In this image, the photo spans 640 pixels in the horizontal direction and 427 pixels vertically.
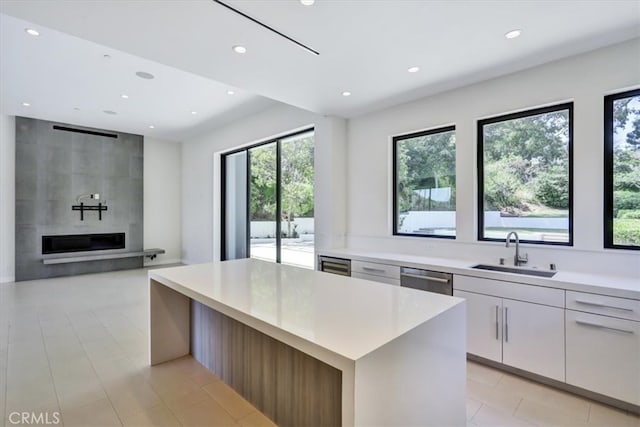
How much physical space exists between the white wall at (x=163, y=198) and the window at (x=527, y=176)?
274 inches

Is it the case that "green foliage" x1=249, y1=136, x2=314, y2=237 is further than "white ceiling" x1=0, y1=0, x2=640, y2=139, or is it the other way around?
"green foliage" x1=249, y1=136, x2=314, y2=237

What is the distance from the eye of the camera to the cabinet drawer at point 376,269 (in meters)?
3.33

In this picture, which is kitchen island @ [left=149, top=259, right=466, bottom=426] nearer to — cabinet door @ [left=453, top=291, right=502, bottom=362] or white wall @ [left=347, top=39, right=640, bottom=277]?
cabinet door @ [left=453, top=291, right=502, bottom=362]

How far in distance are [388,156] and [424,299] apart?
2728 millimetres

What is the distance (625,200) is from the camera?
2.54 m

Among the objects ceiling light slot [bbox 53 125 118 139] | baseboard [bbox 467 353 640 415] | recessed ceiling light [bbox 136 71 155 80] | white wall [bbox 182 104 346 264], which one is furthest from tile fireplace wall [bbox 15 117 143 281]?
baseboard [bbox 467 353 640 415]

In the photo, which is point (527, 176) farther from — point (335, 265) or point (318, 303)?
point (318, 303)

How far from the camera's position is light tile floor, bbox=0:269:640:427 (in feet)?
6.57

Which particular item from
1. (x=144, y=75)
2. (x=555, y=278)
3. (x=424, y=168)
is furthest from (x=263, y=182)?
(x=555, y=278)

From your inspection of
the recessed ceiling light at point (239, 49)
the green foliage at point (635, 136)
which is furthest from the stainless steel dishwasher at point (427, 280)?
the recessed ceiling light at point (239, 49)

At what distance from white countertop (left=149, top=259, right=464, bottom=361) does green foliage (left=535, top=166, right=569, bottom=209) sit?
1970mm

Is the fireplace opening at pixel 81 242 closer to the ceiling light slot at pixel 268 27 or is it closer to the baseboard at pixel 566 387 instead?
the ceiling light slot at pixel 268 27

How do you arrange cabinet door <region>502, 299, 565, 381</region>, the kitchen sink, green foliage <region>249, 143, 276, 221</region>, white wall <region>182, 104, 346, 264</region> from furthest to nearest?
1. green foliage <region>249, 143, 276, 221</region>
2. white wall <region>182, 104, 346, 264</region>
3. the kitchen sink
4. cabinet door <region>502, 299, 565, 381</region>

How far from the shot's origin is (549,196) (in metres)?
2.95
